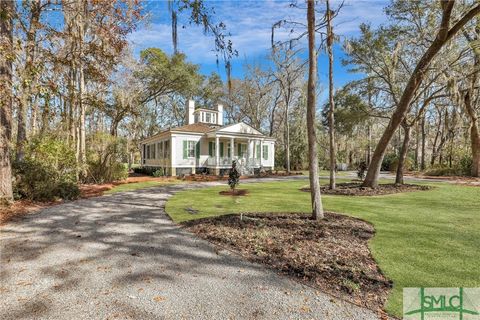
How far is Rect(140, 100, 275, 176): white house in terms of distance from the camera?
20214mm

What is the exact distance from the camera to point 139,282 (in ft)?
10.3

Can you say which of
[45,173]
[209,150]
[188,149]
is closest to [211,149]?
[209,150]

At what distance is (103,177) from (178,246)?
12163 millimetres

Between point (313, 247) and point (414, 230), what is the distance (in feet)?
8.64

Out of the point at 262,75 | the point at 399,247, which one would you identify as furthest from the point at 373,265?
the point at 262,75

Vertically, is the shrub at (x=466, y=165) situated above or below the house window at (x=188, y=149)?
below

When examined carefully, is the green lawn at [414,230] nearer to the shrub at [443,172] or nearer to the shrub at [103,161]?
the shrub at [103,161]

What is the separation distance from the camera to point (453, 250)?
4145mm

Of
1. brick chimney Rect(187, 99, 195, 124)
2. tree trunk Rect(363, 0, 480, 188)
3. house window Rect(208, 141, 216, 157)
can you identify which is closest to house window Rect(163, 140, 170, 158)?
house window Rect(208, 141, 216, 157)

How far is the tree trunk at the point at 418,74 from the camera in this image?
7.25 meters

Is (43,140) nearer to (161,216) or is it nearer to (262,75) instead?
(161,216)

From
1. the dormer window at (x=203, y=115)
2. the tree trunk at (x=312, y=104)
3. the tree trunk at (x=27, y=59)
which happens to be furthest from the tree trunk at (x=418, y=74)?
the dormer window at (x=203, y=115)

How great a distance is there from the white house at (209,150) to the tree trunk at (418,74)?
37.7 ft

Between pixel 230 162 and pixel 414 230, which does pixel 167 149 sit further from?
pixel 414 230
